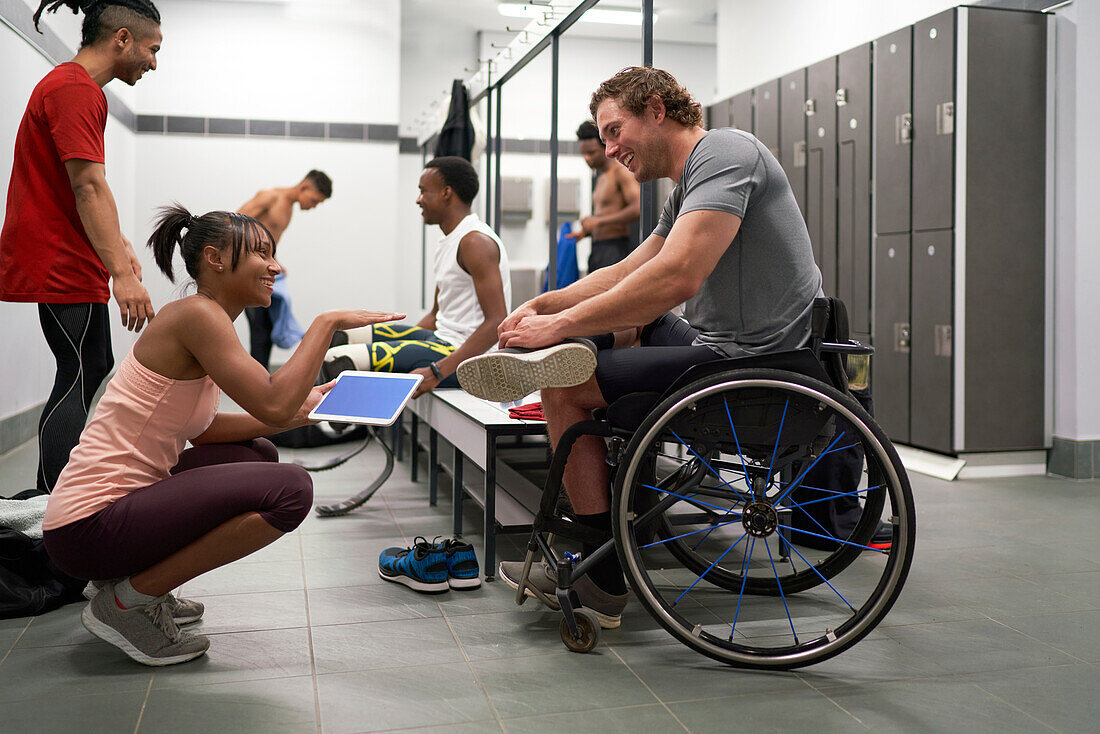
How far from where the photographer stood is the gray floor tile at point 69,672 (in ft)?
5.36

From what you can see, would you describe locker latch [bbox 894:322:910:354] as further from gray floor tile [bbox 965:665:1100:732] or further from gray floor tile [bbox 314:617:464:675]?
gray floor tile [bbox 314:617:464:675]

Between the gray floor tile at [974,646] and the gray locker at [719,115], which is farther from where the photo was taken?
the gray locker at [719,115]

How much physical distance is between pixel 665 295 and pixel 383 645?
920mm

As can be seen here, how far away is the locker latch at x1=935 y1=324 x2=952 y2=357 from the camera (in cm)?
377

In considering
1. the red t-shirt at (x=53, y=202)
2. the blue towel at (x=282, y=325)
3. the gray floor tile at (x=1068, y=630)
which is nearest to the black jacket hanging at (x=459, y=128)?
the blue towel at (x=282, y=325)

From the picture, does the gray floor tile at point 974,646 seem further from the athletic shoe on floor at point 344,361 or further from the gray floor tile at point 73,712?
the athletic shoe on floor at point 344,361

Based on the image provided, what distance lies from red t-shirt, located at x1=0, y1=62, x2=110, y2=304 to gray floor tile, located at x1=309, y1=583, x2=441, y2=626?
101 centimetres

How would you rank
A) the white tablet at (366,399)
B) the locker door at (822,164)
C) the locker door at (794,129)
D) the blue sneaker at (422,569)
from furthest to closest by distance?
the locker door at (794,129)
the locker door at (822,164)
the blue sneaker at (422,569)
the white tablet at (366,399)

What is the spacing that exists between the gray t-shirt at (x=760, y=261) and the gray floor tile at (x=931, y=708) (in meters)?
0.65

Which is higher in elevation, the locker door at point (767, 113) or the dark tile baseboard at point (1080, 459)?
the locker door at point (767, 113)

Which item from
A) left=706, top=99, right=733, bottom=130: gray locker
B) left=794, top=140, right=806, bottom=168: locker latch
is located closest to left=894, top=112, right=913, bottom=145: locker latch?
left=794, top=140, right=806, bottom=168: locker latch

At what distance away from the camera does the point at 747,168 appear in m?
1.75

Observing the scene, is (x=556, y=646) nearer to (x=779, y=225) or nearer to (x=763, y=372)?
(x=763, y=372)

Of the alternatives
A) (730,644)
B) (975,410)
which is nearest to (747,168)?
(730,644)
